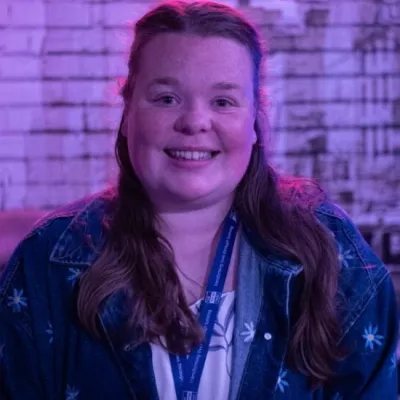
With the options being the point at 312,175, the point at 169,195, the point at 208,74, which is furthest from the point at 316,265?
the point at 312,175

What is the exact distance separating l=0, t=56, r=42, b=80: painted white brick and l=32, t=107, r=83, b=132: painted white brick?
23 cm

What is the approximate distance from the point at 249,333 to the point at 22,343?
0.53 meters

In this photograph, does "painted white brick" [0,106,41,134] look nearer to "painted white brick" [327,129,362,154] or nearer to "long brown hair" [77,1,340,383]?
"painted white brick" [327,129,362,154]

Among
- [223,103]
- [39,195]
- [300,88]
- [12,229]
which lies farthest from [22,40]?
[223,103]

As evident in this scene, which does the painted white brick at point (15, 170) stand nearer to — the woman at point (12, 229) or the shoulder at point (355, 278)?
the woman at point (12, 229)

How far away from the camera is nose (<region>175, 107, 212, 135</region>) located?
1.57 meters

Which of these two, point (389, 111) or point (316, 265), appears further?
point (389, 111)

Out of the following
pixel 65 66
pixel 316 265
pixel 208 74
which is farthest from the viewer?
pixel 65 66

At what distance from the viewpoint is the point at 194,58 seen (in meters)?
1.60

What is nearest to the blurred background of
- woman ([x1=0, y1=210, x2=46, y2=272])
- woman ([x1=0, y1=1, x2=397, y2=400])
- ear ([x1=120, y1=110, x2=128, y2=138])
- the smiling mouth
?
woman ([x1=0, y1=210, x2=46, y2=272])

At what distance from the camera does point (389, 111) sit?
4.61 meters

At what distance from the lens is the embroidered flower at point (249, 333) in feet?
5.48

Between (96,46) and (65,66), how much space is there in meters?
0.23

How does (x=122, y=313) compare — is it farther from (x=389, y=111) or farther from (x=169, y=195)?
(x=389, y=111)
